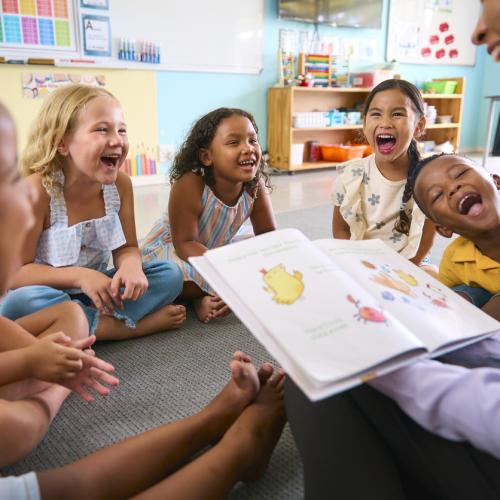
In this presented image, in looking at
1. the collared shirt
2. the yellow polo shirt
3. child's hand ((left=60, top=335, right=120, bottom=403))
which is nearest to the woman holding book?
the collared shirt

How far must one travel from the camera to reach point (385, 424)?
51 centimetres

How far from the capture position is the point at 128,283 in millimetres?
973

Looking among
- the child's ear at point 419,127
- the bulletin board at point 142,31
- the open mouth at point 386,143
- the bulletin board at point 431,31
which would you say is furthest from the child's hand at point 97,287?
the bulletin board at point 431,31

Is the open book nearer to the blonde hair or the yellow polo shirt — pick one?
the yellow polo shirt

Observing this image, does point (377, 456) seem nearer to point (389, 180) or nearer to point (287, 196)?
point (389, 180)

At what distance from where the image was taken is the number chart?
93.5 inches

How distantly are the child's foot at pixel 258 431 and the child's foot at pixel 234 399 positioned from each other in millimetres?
17

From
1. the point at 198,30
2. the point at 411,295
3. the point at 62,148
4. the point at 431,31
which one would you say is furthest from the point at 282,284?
the point at 431,31

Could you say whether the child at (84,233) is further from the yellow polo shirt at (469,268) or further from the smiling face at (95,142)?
the yellow polo shirt at (469,268)

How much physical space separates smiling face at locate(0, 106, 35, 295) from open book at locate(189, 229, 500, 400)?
18 centimetres

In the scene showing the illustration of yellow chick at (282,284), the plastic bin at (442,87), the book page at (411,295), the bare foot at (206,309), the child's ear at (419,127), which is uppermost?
the plastic bin at (442,87)

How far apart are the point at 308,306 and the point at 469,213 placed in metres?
0.48

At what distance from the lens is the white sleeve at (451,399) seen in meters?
0.42

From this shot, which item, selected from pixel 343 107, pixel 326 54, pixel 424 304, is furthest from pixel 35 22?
pixel 424 304
